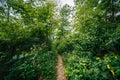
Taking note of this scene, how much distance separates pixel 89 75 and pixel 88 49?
3.23 metres

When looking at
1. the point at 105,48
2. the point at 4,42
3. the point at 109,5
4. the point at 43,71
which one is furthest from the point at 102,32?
the point at 4,42

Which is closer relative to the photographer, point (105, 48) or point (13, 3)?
point (105, 48)

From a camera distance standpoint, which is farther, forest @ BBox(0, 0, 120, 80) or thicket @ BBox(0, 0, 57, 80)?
thicket @ BBox(0, 0, 57, 80)

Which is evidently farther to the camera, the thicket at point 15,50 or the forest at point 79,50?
the thicket at point 15,50

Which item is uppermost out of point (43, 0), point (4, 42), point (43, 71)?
point (43, 0)

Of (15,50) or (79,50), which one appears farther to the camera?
(79,50)

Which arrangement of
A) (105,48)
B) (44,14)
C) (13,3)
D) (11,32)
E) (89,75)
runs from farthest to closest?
(44,14), (13,3), (11,32), (105,48), (89,75)

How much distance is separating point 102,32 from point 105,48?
116 centimetres

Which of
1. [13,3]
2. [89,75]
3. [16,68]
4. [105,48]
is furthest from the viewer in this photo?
[13,3]

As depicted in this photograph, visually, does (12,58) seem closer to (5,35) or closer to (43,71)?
(5,35)

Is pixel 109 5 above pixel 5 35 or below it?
above

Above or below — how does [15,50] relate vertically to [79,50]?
above

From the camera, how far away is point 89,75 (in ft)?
18.4

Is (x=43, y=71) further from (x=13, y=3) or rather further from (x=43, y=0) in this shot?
(x=43, y=0)
